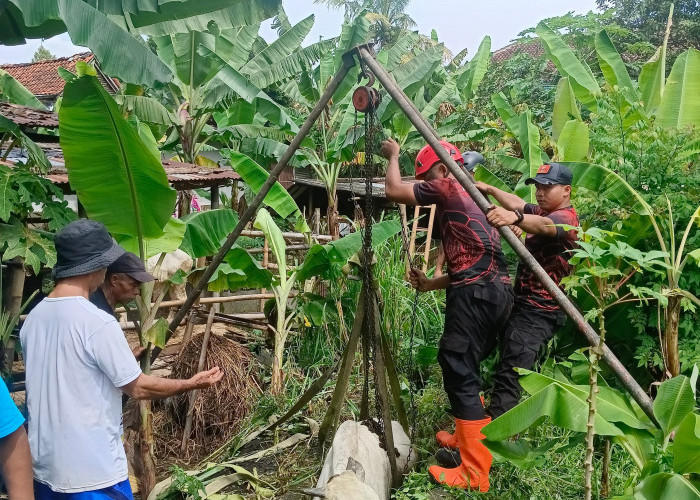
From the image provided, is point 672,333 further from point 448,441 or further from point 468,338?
point 448,441

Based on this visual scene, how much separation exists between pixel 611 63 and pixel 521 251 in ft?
12.0

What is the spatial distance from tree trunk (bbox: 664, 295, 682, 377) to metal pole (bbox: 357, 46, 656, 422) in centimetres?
122

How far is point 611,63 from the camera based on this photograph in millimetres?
5477

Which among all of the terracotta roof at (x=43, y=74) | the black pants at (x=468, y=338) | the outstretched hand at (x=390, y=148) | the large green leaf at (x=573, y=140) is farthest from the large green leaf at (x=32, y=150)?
the terracotta roof at (x=43, y=74)

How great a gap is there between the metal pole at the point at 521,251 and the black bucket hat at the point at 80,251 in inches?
61.8

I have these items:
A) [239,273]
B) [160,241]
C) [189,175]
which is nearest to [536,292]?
[160,241]

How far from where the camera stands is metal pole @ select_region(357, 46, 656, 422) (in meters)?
2.55

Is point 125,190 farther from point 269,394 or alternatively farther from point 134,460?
point 269,394

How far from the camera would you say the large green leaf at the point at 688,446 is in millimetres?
2326

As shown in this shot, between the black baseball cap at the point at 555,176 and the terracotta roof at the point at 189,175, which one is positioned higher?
the black baseball cap at the point at 555,176

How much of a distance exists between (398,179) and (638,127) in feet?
6.37

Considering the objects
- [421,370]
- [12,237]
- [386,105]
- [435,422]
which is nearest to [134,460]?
[12,237]

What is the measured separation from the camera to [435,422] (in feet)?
14.8

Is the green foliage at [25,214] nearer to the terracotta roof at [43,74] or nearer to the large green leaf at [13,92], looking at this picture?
the large green leaf at [13,92]
